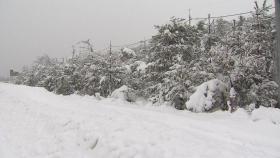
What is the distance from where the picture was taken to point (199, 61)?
16078mm

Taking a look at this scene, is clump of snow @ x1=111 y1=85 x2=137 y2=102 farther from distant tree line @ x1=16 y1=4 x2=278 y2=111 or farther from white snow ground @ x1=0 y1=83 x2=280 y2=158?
white snow ground @ x1=0 y1=83 x2=280 y2=158

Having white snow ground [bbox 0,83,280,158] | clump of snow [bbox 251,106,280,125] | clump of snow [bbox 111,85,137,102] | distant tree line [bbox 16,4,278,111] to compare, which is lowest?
white snow ground [bbox 0,83,280,158]

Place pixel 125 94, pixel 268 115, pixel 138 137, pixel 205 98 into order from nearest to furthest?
pixel 138 137 → pixel 268 115 → pixel 205 98 → pixel 125 94

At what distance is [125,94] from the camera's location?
21.5 meters

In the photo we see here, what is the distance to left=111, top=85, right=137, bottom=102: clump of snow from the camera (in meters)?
21.1

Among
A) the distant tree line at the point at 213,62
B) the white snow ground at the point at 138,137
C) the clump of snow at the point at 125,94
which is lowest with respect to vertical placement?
the white snow ground at the point at 138,137

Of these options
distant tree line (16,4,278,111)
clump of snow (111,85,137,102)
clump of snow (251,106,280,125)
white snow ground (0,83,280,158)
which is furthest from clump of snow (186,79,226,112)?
clump of snow (111,85,137,102)

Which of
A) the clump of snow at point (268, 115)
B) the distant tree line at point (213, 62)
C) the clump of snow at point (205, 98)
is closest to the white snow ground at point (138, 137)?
the clump of snow at point (268, 115)

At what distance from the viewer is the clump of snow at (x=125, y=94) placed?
830 inches

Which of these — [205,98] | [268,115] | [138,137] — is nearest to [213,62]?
[205,98]

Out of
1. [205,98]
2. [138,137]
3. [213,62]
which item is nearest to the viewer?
[138,137]

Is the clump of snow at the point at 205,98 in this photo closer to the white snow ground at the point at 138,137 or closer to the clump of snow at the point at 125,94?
the white snow ground at the point at 138,137

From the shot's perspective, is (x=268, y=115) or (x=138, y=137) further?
(x=268, y=115)

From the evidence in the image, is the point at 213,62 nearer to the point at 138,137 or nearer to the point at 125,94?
the point at 138,137
